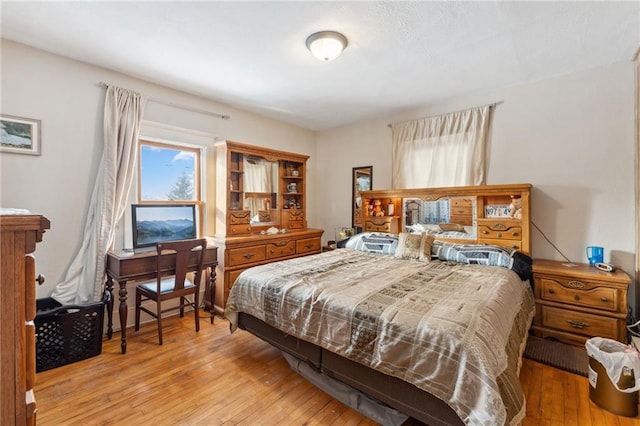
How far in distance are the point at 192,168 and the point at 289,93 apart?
1577 mm

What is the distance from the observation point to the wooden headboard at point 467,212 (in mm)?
3039

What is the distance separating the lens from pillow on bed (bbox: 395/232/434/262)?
122 inches

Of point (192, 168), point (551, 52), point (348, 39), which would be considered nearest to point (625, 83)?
point (551, 52)

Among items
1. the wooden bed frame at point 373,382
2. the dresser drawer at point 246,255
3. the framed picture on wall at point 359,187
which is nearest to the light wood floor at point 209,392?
the wooden bed frame at point 373,382

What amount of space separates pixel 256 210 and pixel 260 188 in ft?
1.08

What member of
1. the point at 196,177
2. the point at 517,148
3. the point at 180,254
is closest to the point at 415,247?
the point at 517,148

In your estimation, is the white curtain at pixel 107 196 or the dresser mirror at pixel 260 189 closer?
the white curtain at pixel 107 196

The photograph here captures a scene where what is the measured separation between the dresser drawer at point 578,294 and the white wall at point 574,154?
0.53m

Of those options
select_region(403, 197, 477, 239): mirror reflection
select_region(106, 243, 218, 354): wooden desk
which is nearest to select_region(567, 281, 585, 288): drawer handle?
select_region(403, 197, 477, 239): mirror reflection

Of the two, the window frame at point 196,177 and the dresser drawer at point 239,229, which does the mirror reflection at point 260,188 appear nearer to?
the dresser drawer at point 239,229

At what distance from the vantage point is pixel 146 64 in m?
2.77

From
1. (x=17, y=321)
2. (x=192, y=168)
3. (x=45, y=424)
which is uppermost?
(x=192, y=168)

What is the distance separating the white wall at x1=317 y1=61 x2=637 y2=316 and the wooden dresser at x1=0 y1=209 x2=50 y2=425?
3.94 m

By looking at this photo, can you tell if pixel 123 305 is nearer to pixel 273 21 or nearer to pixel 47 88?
pixel 47 88
